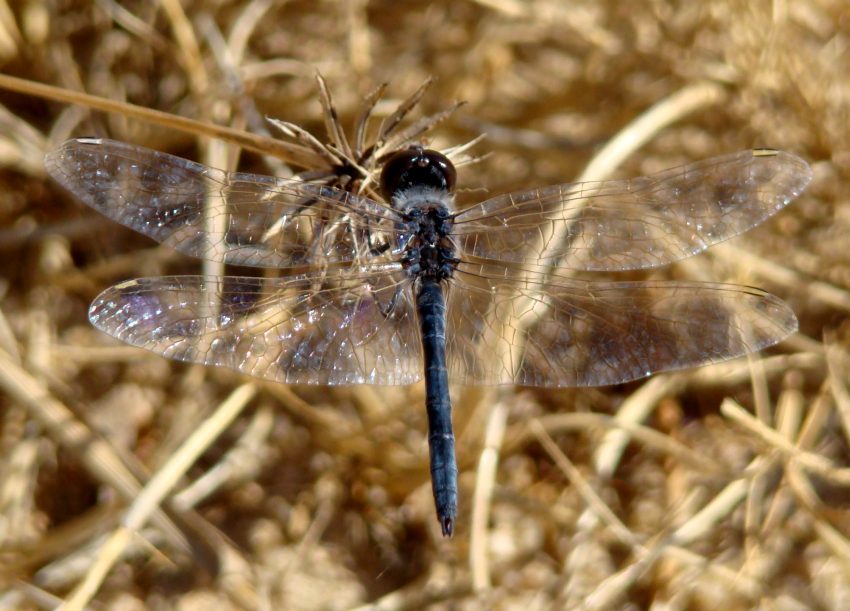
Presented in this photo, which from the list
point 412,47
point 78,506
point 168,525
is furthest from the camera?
point 412,47

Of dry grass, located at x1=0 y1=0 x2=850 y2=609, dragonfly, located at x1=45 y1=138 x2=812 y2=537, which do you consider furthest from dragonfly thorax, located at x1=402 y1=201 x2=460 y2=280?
dry grass, located at x1=0 y1=0 x2=850 y2=609

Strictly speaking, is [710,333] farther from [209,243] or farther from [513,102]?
[513,102]

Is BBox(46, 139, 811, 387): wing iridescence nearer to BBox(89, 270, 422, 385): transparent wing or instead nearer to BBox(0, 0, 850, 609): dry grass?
BBox(89, 270, 422, 385): transparent wing

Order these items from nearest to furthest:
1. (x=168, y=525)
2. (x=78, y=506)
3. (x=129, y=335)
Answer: (x=129, y=335)
(x=168, y=525)
(x=78, y=506)

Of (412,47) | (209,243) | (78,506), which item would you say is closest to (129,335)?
(209,243)

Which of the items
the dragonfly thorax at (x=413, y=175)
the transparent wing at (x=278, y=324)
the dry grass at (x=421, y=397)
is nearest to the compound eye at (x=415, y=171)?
the dragonfly thorax at (x=413, y=175)

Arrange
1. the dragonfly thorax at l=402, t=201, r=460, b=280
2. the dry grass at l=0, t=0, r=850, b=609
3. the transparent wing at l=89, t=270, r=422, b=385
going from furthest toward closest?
the dry grass at l=0, t=0, r=850, b=609 → the dragonfly thorax at l=402, t=201, r=460, b=280 → the transparent wing at l=89, t=270, r=422, b=385

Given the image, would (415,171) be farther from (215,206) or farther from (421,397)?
(421,397)
